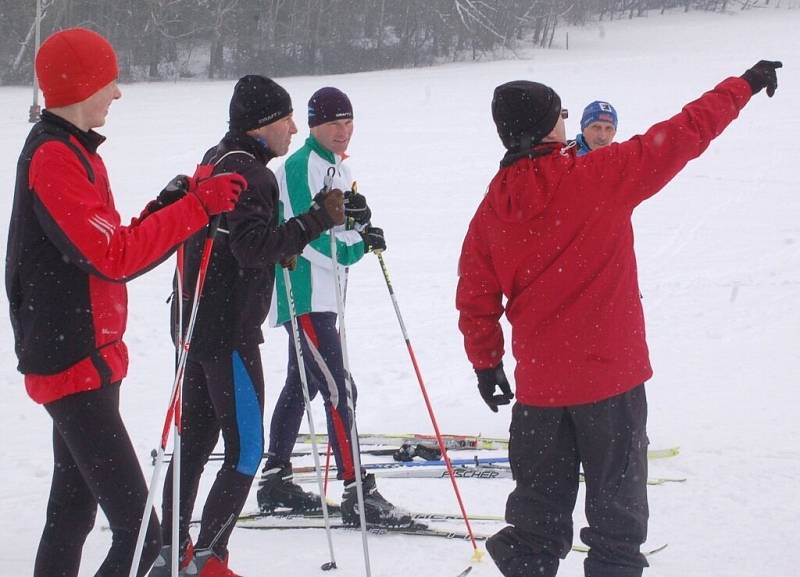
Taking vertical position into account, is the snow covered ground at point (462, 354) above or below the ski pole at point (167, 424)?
below

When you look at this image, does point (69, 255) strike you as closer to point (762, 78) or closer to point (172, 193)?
point (172, 193)

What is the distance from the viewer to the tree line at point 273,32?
38.5 meters

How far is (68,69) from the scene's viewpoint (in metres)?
2.50

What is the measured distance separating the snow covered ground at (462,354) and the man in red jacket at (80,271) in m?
1.16

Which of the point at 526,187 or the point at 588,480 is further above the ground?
the point at 526,187

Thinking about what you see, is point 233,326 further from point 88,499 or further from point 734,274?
point 734,274

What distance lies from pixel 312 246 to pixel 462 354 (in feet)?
11.3

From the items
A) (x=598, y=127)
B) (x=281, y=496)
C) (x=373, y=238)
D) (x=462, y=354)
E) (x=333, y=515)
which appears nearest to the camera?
(x=373, y=238)

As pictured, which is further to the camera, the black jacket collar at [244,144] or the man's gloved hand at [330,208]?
the black jacket collar at [244,144]

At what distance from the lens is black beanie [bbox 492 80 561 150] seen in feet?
9.08

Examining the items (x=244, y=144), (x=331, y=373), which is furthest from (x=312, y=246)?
(x=244, y=144)

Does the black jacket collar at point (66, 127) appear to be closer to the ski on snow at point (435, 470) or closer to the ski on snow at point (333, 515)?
the ski on snow at point (333, 515)

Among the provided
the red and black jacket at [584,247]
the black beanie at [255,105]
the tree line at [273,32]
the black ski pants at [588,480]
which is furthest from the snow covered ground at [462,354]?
the tree line at [273,32]

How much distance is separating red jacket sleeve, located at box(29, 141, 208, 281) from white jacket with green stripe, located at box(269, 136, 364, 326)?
58.1 inches
